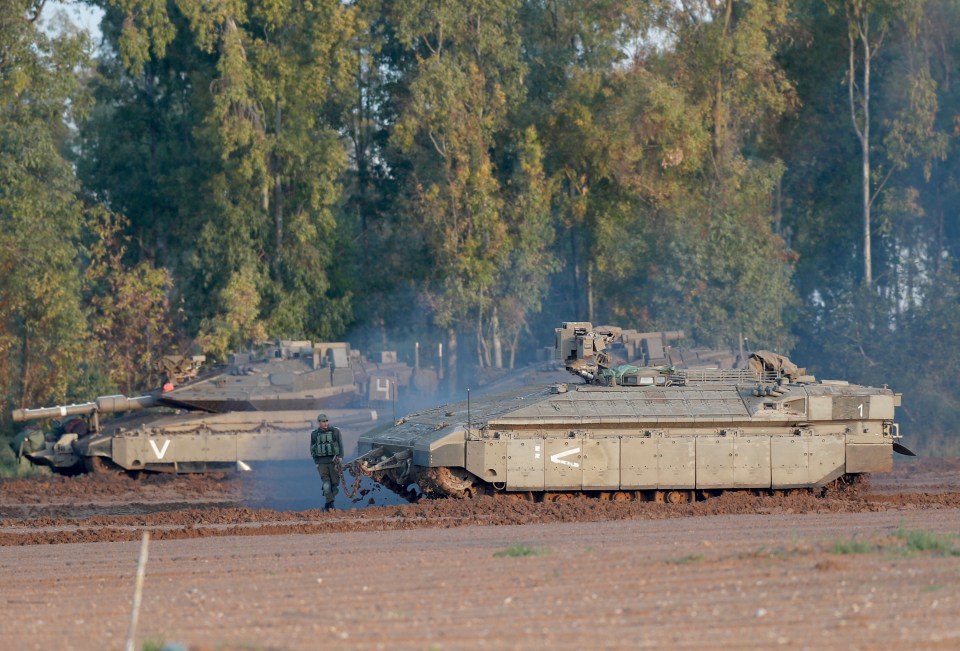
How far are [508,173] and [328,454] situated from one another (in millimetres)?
19514

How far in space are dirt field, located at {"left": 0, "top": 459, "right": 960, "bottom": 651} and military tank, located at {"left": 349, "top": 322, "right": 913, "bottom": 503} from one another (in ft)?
1.37

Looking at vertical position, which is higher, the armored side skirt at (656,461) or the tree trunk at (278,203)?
the tree trunk at (278,203)

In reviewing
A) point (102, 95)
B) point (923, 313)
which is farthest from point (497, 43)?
point (923, 313)

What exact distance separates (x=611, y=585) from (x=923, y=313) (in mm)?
28526

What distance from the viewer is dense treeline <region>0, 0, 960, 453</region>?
34.7 m

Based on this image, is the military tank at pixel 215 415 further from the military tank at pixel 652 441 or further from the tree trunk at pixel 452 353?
the tree trunk at pixel 452 353

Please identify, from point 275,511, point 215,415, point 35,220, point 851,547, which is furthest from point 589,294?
point 851,547

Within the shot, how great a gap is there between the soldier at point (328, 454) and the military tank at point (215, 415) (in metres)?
4.41

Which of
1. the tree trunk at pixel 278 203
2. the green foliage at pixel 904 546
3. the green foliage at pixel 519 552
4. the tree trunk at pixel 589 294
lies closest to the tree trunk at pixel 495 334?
the tree trunk at pixel 589 294

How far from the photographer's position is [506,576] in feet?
36.2

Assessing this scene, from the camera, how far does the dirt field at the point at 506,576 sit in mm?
8773

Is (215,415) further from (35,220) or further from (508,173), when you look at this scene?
(508,173)

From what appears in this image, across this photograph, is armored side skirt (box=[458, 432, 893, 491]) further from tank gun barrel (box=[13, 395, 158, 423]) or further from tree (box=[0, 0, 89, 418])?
tree (box=[0, 0, 89, 418])

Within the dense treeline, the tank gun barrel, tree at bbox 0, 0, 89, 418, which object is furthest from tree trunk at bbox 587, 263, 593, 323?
the tank gun barrel
